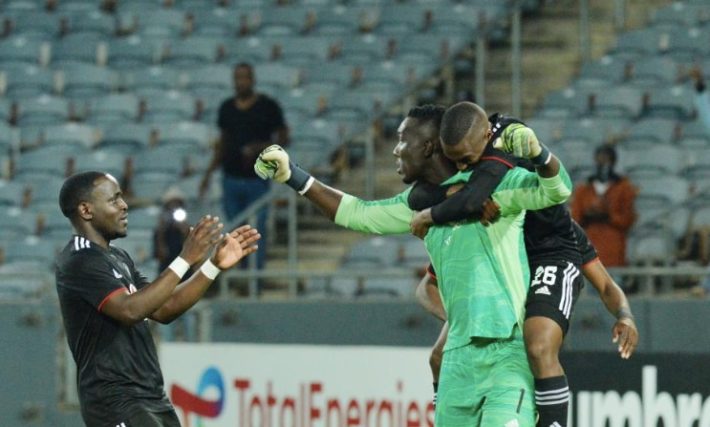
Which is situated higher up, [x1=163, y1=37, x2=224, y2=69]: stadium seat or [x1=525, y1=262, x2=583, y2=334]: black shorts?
[x1=163, y1=37, x2=224, y2=69]: stadium seat

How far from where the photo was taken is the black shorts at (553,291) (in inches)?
270

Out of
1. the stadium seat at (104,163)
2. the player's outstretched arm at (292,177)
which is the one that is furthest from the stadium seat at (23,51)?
the player's outstretched arm at (292,177)

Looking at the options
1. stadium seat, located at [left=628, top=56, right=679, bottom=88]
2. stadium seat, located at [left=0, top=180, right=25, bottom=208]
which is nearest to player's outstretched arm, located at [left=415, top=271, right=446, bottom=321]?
stadium seat, located at [left=628, top=56, right=679, bottom=88]

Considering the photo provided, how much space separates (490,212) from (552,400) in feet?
3.03

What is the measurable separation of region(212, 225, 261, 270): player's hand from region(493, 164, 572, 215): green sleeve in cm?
103

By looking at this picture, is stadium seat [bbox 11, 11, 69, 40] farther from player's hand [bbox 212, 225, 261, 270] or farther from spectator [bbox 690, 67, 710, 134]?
player's hand [bbox 212, 225, 261, 270]

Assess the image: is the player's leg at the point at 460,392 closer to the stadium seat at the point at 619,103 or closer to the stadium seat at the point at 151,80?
the stadium seat at the point at 619,103

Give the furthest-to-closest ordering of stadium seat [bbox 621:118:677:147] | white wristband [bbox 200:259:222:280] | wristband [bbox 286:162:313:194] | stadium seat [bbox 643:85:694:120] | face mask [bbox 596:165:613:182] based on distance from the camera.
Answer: stadium seat [bbox 643:85:694:120], stadium seat [bbox 621:118:677:147], face mask [bbox 596:165:613:182], wristband [bbox 286:162:313:194], white wristband [bbox 200:259:222:280]

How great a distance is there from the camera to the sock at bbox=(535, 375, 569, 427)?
6.91 m

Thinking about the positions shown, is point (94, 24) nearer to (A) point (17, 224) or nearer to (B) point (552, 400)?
(A) point (17, 224)

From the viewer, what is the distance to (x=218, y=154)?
13.3 m

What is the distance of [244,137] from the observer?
1320 cm

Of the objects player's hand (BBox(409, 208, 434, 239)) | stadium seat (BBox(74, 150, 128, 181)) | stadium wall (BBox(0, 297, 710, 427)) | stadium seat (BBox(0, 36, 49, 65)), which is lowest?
stadium wall (BBox(0, 297, 710, 427))

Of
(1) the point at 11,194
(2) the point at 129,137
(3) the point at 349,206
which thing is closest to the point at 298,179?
(3) the point at 349,206
